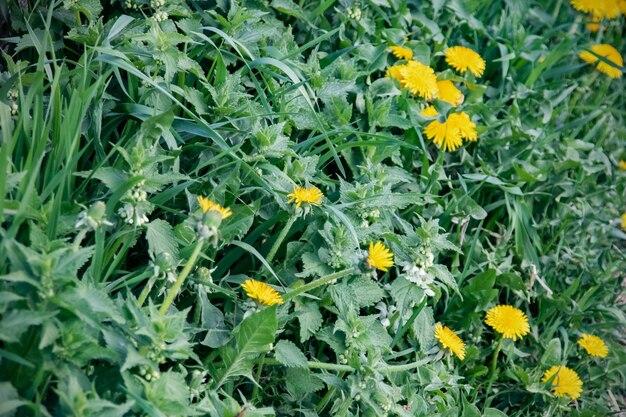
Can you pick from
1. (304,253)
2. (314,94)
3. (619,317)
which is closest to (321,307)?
(304,253)

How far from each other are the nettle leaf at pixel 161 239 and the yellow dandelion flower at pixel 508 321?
3.55ft

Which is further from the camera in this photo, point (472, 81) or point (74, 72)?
point (472, 81)

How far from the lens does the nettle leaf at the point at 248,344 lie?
5.82 ft

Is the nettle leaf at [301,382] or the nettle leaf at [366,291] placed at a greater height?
the nettle leaf at [366,291]

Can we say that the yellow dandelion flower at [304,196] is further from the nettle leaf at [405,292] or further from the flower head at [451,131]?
the flower head at [451,131]

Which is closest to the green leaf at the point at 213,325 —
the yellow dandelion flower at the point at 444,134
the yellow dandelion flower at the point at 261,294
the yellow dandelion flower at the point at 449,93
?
the yellow dandelion flower at the point at 261,294

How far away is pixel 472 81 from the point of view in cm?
293

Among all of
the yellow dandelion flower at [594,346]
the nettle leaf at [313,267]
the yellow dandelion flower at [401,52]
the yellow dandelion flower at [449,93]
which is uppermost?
the yellow dandelion flower at [401,52]

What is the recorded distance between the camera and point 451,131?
8.68 feet

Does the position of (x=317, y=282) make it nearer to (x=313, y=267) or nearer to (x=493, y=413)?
(x=313, y=267)

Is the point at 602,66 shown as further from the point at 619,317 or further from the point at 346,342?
Answer: the point at 346,342

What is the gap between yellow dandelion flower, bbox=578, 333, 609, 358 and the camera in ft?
8.43

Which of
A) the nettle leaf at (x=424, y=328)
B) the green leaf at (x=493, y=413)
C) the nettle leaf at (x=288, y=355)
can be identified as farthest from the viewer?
the green leaf at (x=493, y=413)

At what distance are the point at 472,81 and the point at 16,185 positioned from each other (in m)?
1.78
